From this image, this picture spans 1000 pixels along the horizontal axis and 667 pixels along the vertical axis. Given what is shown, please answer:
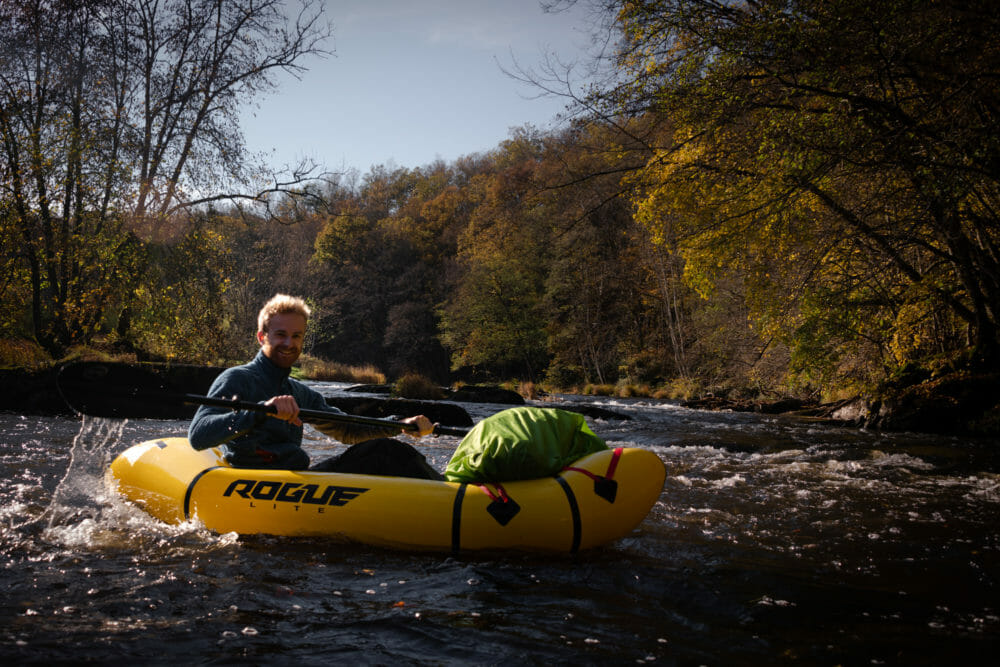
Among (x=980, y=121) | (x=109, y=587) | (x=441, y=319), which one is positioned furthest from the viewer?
(x=441, y=319)

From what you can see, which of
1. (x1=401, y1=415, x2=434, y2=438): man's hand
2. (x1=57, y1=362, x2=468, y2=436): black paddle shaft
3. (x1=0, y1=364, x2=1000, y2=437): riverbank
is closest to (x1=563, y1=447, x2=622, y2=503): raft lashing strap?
(x1=401, y1=415, x2=434, y2=438): man's hand

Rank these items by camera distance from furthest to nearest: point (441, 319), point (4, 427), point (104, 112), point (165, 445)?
point (441, 319) → point (104, 112) → point (4, 427) → point (165, 445)

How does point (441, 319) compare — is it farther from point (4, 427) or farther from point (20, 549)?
point (20, 549)

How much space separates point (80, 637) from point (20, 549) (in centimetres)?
130

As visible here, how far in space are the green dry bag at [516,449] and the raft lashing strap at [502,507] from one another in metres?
0.14

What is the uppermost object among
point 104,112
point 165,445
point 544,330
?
point 104,112

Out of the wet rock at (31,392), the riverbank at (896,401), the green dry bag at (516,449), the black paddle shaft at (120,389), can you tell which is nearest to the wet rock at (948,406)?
the riverbank at (896,401)

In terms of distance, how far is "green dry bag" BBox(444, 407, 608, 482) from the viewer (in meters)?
3.28

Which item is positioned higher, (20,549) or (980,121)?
(980,121)

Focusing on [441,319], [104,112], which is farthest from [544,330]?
[104,112]

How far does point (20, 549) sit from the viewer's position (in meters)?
2.95

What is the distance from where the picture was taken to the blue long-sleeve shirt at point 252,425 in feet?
10.8

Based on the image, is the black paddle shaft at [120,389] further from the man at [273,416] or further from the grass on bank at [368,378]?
the man at [273,416]

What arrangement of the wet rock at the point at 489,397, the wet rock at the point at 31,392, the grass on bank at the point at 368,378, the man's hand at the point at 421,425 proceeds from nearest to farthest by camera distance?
1. the man's hand at the point at 421,425
2. the wet rock at the point at 31,392
3. the grass on bank at the point at 368,378
4. the wet rock at the point at 489,397
